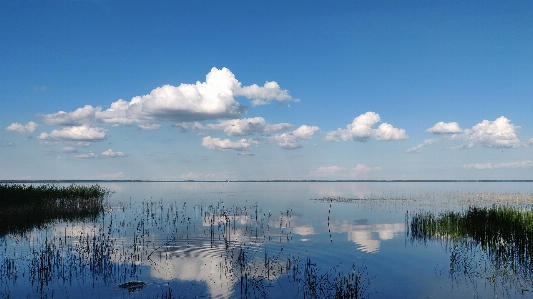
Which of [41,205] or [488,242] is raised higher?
[41,205]

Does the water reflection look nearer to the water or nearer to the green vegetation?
the water

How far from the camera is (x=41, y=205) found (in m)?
34.8

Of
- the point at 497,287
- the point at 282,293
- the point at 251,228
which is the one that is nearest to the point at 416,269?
the point at 497,287

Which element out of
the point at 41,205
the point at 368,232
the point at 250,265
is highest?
the point at 41,205

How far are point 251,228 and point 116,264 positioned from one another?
11214 mm

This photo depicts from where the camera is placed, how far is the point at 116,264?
15594 mm

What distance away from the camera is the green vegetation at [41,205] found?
29.4 m

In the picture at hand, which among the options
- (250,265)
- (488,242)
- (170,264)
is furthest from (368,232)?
(170,264)

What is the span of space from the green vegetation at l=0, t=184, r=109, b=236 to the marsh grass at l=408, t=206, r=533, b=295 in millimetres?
26533

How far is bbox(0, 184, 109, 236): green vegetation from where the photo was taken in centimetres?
2936

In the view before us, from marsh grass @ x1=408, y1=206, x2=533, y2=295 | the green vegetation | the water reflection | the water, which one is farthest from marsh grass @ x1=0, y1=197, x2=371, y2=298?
the green vegetation

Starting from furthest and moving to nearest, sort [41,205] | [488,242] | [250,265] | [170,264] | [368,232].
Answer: [41,205] < [368,232] < [488,242] < [170,264] < [250,265]

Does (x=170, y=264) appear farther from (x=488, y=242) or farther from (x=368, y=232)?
(x=488, y=242)

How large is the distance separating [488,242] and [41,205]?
119 ft
